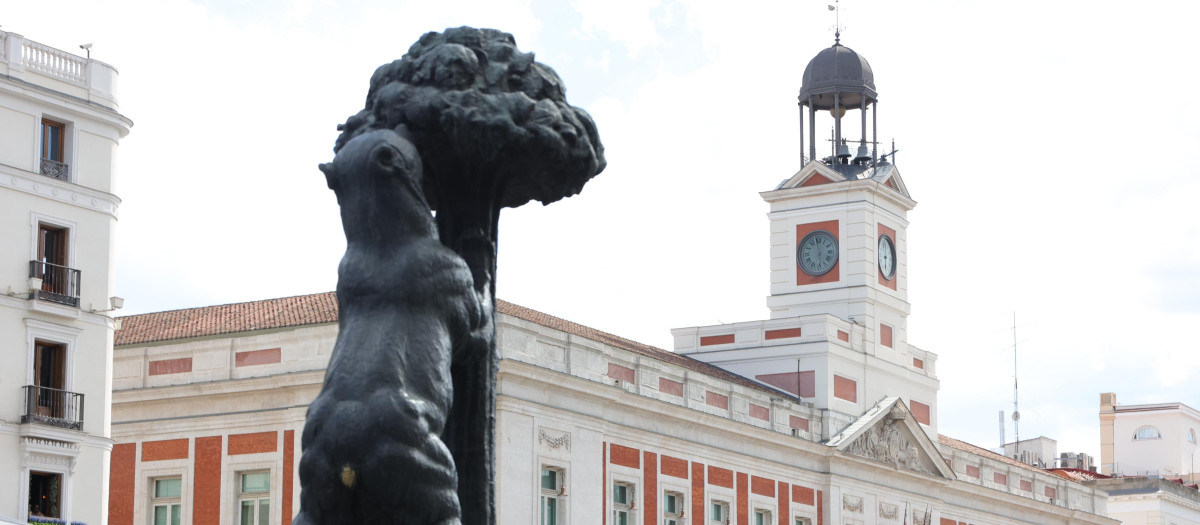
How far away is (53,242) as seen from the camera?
95.6 ft

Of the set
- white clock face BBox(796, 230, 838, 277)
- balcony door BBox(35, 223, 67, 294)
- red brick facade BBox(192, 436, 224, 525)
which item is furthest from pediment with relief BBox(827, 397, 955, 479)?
balcony door BBox(35, 223, 67, 294)

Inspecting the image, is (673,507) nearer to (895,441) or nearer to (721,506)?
(721,506)

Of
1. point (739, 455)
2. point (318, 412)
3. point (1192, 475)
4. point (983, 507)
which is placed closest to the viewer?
point (318, 412)

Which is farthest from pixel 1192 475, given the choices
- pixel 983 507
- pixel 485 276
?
pixel 485 276

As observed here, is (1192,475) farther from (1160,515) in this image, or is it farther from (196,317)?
(196,317)

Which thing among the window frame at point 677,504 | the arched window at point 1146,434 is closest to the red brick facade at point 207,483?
the window frame at point 677,504

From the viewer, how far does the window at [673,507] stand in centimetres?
3857

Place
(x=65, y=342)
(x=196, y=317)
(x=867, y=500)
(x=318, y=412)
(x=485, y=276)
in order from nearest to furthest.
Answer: (x=318, y=412) → (x=485, y=276) → (x=65, y=342) → (x=196, y=317) → (x=867, y=500)

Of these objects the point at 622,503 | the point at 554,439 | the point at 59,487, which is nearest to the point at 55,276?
the point at 59,487

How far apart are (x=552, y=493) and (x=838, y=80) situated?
19.4 metres

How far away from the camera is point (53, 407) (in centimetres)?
2839

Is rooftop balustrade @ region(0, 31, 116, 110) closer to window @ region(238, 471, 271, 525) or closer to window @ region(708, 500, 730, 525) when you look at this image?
window @ region(238, 471, 271, 525)

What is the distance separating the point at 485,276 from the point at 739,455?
3621cm

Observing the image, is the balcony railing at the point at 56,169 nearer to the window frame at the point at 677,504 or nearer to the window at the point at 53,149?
the window at the point at 53,149
